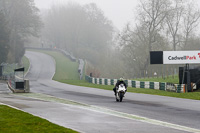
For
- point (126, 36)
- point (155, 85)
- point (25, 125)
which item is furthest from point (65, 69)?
point (25, 125)

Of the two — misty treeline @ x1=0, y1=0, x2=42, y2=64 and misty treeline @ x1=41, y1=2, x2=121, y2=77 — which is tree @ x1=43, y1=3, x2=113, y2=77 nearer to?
misty treeline @ x1=41, y1=2, x2=121, y2=77

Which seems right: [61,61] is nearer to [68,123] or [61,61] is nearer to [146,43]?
[146,43]

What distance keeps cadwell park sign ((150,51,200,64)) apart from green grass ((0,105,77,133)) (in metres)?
25.8

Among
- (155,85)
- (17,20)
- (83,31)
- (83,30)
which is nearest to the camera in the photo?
(155,85)

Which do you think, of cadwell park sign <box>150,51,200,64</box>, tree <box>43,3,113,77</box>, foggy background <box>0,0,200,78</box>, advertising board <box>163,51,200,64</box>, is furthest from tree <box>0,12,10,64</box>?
tree <box>43,3,113,77</box>

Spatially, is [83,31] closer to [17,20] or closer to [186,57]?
[17,20]

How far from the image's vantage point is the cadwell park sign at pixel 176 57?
1471 inches

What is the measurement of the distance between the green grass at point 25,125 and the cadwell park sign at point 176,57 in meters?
25.8

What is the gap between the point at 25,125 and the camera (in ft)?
38.3

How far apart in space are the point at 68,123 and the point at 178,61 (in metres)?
26.3

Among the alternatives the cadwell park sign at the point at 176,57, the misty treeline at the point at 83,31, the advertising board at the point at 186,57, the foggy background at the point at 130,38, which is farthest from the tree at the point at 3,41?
the misty treeline at the point at 83,31

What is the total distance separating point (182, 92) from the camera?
32.7 meters

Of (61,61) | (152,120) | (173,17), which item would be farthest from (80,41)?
(152,120)

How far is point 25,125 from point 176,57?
92.7 feet
